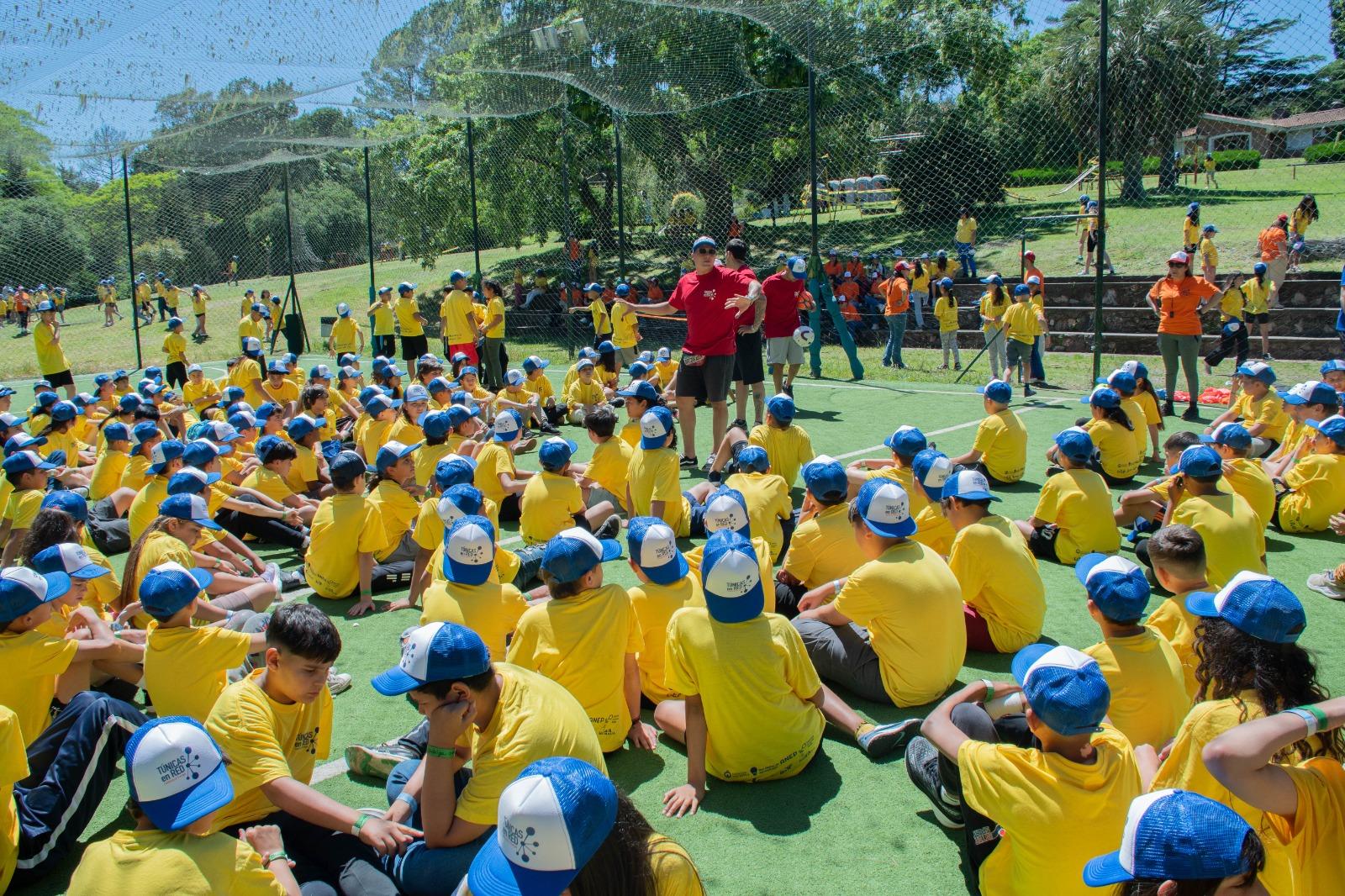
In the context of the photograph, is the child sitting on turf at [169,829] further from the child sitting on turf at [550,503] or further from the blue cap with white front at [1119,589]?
the child sitting on turf at [550,503]

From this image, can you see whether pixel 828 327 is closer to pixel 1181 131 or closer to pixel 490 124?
pixel 1181 131

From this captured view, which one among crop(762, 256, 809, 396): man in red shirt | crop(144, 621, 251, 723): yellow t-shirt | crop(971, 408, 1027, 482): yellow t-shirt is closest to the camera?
crop(144, 621, 251, 723): yellow t-shirt

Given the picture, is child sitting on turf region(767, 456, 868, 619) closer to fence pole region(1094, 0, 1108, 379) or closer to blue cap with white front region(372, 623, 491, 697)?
blue cap with white front region(372, 623, 491, 697)

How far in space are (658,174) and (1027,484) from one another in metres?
17.1

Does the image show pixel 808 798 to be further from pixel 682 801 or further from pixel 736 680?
pixel 736 680

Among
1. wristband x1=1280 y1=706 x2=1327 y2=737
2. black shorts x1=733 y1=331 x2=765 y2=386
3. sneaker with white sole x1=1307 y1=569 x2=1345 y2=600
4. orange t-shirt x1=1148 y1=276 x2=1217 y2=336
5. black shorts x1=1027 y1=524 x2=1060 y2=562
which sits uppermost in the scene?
orange t-shirt x1=1148 y1=276 x2=1217 y2=336

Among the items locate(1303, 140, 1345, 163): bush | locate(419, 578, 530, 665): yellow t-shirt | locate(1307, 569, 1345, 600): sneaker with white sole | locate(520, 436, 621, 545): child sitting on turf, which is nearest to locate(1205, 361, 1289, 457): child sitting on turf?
locate(1307, 569, 1345, 600): sneaker with white sole

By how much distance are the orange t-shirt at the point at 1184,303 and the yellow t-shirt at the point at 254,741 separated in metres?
11.1

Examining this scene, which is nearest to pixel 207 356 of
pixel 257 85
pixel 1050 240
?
pixel 257 85

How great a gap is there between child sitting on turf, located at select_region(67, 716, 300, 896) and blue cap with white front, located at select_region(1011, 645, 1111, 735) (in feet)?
7.55

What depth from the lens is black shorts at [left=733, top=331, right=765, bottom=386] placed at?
1107 cm

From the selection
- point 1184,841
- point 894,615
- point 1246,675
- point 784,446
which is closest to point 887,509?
point 894,615

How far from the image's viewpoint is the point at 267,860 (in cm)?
315

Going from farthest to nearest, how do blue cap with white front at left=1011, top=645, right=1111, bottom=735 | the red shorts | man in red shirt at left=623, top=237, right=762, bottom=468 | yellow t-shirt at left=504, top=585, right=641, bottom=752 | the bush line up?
the red shorts < the bush < man in red shirt at left=623, top=237, right=762, bottom=468 < yellow t-shirt at left=504, top=585, right=641, bottom=752 < blue cap with white front at left=1011, top=645, right=1111, bottom=735
